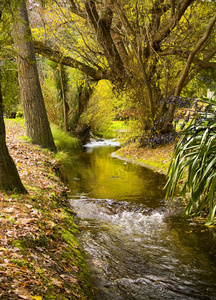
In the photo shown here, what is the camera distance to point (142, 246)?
4352 mm

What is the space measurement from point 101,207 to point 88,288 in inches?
138

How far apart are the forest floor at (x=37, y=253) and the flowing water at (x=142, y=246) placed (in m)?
0.31

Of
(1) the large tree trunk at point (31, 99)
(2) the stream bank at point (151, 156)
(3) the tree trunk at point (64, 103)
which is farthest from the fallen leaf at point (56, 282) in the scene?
(3) the tree trunk at point (64, 103)

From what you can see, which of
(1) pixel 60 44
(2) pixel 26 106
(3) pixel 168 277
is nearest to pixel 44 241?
(3) pixel 168 277

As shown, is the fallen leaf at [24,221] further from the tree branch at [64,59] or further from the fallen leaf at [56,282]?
the tree branch at [64,59]

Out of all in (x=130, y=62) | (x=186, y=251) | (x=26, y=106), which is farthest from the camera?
(x=130, y=62)

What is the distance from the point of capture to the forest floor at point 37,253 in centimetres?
224

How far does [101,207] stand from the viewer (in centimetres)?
642

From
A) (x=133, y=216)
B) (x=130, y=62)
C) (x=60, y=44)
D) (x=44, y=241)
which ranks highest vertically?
(x=60, y=44)

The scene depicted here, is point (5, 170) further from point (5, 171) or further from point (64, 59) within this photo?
point (64, 59)

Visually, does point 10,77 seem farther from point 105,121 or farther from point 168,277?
point 105,121

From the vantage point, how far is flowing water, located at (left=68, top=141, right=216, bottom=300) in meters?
3.19

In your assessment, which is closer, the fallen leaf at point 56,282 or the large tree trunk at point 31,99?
the fallen leaf at point 56,282

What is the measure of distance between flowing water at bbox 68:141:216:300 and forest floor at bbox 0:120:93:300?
0.31 metres
